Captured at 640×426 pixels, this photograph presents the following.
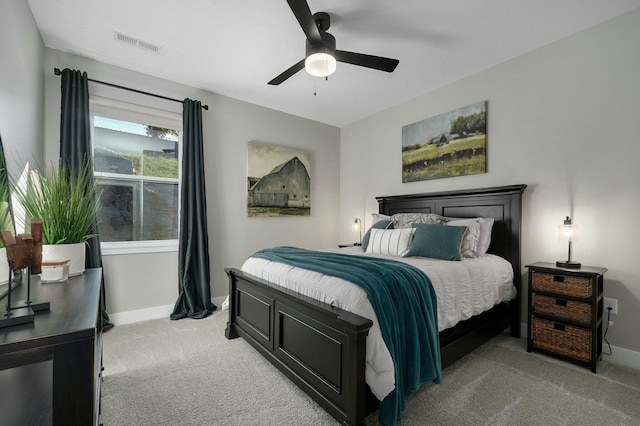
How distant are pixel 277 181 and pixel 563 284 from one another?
137 inches

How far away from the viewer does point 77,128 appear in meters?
2.93

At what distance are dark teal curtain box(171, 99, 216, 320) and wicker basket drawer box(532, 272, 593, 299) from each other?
11.1 feet

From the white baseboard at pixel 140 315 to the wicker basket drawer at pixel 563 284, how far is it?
150 inches

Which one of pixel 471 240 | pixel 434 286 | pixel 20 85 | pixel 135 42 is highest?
pixel 135 42

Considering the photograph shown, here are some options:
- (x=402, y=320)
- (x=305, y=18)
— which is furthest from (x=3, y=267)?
(x=305, y=18)

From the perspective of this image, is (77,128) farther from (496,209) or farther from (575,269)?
(575,269)

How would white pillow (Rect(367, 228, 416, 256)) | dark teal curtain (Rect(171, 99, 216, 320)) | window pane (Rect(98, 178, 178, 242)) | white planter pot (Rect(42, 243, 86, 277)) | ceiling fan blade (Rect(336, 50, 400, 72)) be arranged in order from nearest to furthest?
A: white planter pot (Rect(42, 243, 86, 277)) < ceiling fan blade (Rect(336, 50, 400, 72)) < white pillow (Rect(367, 228, 416, 256)) < window pane (Rect(98, 178, 178, 242)) < dark teal curtain (Rect(171, 99, 216, 320))

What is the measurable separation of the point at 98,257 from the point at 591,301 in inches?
170

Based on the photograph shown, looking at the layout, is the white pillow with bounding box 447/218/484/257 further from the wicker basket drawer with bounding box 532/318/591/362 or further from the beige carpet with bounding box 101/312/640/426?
the beige carpet with bounding box 101/312/640/426

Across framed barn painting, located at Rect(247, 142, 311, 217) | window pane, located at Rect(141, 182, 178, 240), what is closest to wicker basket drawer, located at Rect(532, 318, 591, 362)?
framed barn painting, located at Rect(247, 142, 311, 217)

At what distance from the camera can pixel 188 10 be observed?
2379 millimetres

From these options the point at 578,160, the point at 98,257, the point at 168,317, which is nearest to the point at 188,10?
the point at 98,257

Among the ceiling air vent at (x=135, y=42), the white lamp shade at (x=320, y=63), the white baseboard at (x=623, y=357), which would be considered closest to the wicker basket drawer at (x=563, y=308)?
the white baseboard at (x=623, y=357)

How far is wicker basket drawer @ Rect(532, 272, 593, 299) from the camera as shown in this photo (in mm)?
2293
